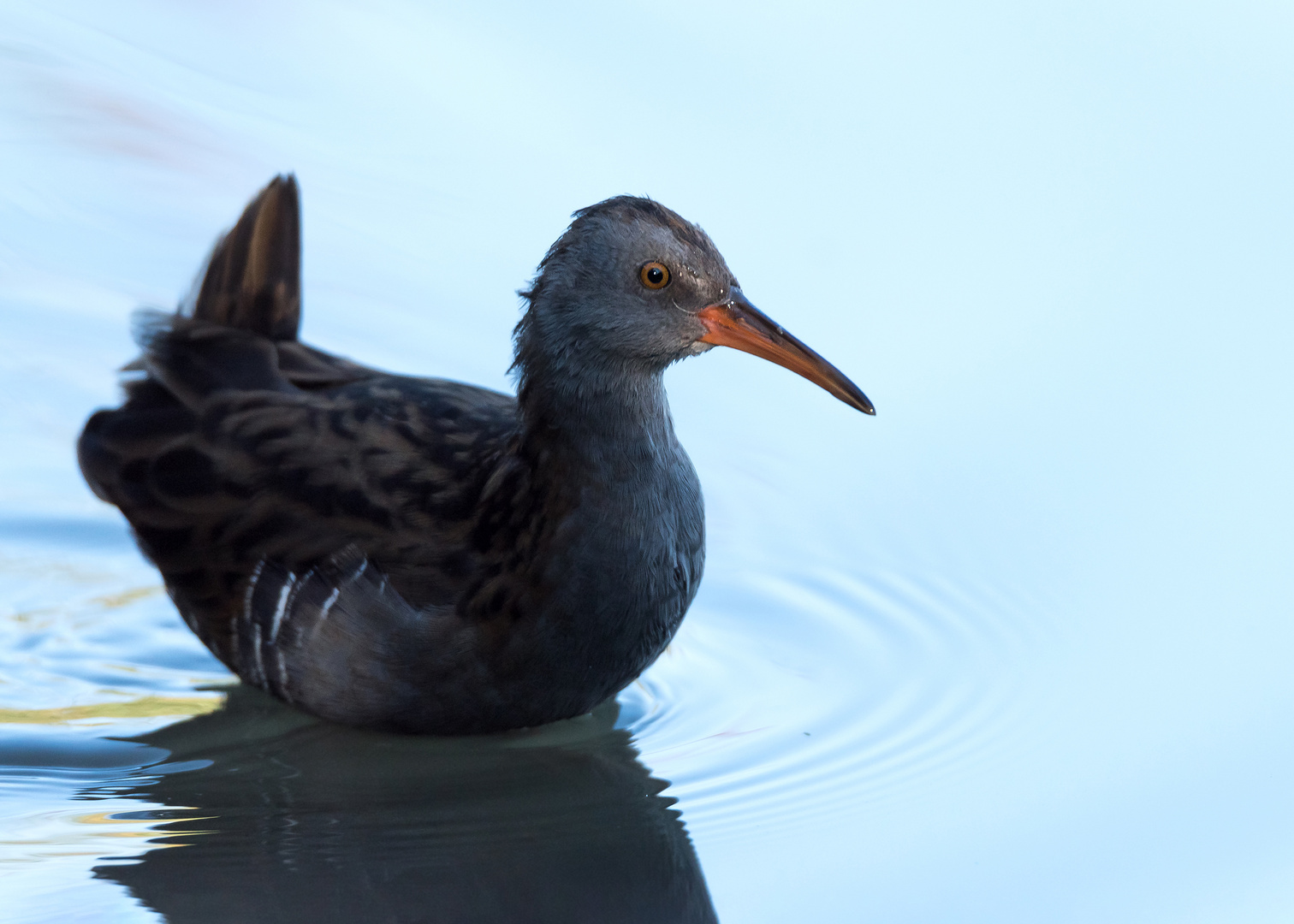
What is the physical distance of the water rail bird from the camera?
14.4ft

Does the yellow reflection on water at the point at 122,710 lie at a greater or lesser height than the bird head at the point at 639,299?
lesser

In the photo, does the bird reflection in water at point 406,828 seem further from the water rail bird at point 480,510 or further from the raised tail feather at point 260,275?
the raised tail feather at point 260,275

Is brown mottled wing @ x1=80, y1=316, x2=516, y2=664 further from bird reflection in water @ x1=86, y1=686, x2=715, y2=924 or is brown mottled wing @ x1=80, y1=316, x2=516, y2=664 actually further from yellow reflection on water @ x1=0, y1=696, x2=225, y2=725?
bird reflection in water @ x1=86, y1=686, x2=715, y2=924

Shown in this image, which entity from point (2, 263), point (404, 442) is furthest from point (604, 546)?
point (2, 263)

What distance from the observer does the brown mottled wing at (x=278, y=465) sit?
4676mm

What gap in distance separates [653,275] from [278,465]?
4.06 ft

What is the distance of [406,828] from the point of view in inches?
167

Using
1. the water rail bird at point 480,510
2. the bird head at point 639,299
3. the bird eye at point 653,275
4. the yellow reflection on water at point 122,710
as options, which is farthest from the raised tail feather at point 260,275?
the bird eye at point 653,275

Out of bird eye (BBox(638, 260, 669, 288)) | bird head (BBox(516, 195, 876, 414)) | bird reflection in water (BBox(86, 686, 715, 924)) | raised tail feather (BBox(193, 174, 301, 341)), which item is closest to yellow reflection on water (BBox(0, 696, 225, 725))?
bird reflection in water (BBox(86, 686, 715, 924))

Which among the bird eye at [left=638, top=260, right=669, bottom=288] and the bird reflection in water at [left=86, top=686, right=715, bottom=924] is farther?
the bird eye at [left=638, top=260, right=669, bottom=288]

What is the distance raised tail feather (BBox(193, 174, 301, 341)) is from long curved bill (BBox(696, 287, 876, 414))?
1.64m

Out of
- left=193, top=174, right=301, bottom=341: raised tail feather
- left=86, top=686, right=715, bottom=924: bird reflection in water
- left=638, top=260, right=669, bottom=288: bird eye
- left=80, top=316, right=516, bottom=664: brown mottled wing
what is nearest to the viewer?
left=86, top=686, right=715, bottom=924: bird reflection in water

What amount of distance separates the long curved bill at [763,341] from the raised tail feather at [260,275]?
1.64 m

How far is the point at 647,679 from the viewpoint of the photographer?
16.6 feet
